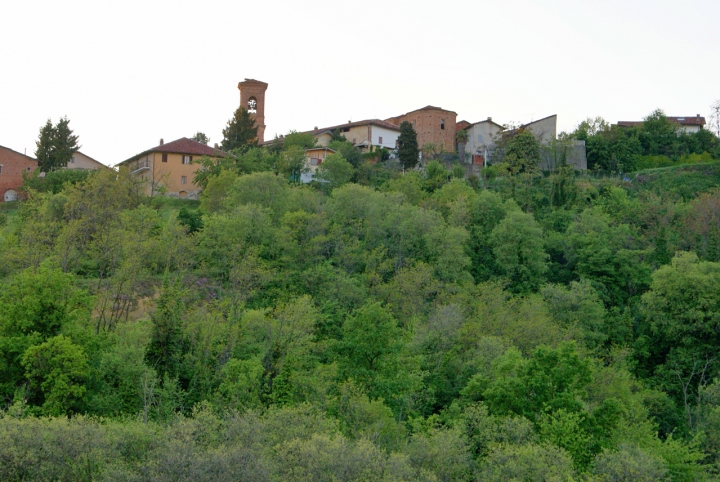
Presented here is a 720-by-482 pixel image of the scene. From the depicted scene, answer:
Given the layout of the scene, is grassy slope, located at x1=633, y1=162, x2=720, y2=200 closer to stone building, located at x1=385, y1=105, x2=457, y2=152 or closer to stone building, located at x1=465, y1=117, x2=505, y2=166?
stone building, located at x1=465, y1=117, x2=505, y2=166

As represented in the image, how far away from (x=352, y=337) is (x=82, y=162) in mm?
48729

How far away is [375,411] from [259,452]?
8.66 meters

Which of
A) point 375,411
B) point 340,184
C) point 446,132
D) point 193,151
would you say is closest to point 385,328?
point 375,411

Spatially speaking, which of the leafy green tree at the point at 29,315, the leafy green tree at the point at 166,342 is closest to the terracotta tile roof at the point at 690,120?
the leafy green tree at the point at 166,342

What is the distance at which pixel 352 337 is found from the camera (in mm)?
35500

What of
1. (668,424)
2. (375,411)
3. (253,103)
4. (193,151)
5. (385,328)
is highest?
(253,103)

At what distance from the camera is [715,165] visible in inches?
3039

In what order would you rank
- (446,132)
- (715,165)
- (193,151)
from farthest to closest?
1. (446,132)
2. (715,165)
3. (193,151)

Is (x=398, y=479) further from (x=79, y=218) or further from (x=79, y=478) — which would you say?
(x=79, y=218)

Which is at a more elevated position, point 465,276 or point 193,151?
point 193,151

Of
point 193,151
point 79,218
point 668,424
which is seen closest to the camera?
point 668,424

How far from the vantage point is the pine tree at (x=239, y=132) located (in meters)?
75.3

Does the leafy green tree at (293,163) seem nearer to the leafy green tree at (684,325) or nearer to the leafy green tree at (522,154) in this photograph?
the leafy green tree at (522,154)

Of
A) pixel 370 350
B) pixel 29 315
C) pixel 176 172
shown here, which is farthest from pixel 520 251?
pixel 29 315
